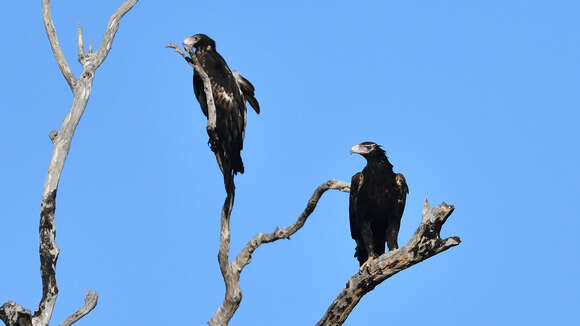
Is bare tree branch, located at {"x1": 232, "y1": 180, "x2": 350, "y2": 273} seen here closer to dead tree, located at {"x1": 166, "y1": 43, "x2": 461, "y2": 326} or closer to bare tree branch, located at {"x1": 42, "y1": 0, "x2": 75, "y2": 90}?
dead tree, located at {"x1": 166, "y1": 43, "x2": 461, "y2": 326}

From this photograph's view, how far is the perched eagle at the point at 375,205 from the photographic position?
1018cm

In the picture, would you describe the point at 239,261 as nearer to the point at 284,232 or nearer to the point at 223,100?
the point at 284,232

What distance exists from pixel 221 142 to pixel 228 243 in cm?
141

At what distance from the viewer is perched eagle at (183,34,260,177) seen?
10883 millimetres

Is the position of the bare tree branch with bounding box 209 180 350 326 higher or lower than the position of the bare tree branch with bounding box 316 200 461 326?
higher

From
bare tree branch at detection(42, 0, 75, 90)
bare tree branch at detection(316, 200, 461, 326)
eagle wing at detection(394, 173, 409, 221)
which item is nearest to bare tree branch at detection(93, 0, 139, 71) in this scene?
bare tree branch at detection(42, 0, 75, 90)

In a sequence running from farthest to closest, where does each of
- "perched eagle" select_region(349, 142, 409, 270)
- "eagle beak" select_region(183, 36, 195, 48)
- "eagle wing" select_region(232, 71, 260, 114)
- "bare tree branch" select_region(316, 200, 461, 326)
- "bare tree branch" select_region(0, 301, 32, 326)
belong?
"eagle wing" select_region(232, 71, 260, 114)
"eagle beak" select_region(183, 36, 195, 48)
"perched eagle" select_region(349, 142, 409, 270)
"bare tree branch" select_region(0, 301, 32, 326)
"bare tree branch" select_region(316, 200, 461, 326)

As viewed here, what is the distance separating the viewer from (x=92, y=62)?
1042cm

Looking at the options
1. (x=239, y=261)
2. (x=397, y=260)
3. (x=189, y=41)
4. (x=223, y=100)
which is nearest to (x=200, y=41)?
(x=189, y=41)

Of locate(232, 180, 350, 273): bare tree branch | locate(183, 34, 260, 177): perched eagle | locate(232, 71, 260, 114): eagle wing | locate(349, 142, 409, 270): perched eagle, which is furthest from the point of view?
locate(232, 71, 260, 114): eagle wing

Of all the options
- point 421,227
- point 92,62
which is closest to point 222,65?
point 92,62

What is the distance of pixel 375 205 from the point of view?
10156mm

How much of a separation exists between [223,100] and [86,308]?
9.69 ft

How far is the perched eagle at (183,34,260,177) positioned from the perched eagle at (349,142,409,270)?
1.50 metres
